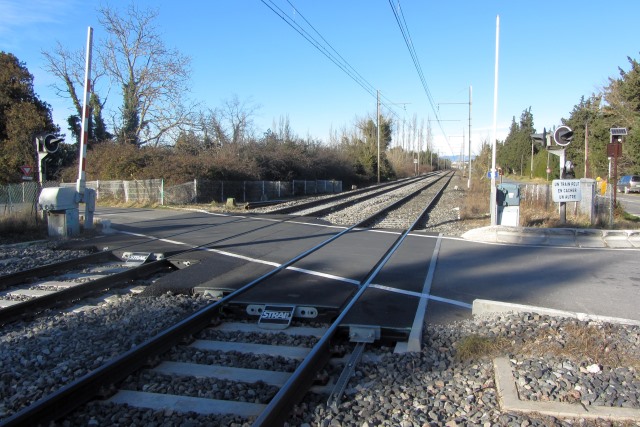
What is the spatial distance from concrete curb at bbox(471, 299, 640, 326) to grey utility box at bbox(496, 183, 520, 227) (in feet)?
31.0

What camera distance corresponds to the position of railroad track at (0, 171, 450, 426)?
3959mm

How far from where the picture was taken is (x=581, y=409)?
399 centimetres

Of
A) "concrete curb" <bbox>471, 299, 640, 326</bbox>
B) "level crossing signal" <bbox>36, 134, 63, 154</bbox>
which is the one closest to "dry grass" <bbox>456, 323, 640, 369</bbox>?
"concrete curb" <bbox>471, 299, 640, 326</bbox>

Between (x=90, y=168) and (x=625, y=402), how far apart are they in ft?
122

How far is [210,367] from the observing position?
5.02m

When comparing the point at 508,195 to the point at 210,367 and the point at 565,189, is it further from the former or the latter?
the point at 210,367

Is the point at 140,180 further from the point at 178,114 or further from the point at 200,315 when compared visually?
the point at 200,315

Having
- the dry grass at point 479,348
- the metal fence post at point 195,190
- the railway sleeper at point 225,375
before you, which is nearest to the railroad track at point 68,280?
the railway sleeper at point 225,375

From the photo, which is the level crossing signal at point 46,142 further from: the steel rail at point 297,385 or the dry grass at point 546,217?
the dry grass at point 546,217

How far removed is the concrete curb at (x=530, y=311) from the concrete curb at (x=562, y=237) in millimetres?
7058

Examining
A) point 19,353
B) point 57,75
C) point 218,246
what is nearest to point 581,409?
point 19,353

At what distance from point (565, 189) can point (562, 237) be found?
2.79 metres

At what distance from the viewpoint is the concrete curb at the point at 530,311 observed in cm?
606

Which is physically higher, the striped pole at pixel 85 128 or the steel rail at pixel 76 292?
the striped pole at pixel 85 128
